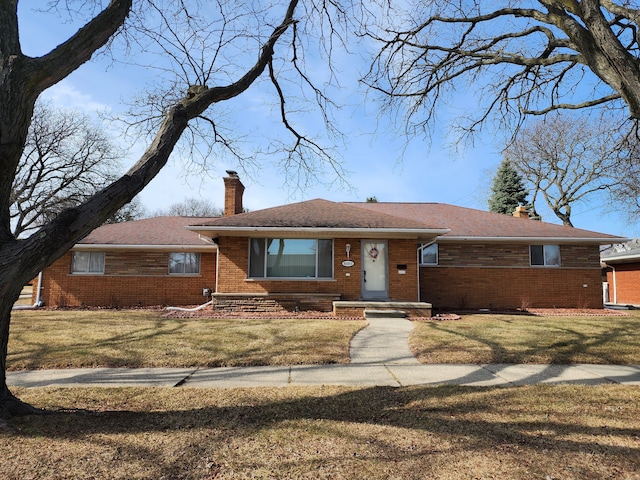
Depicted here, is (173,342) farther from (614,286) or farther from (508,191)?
(508,191)

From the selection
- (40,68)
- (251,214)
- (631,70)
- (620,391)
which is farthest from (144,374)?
(251,214)

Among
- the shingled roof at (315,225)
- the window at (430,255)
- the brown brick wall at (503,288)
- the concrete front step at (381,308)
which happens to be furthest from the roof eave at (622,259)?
the concrete front step at (381,308)

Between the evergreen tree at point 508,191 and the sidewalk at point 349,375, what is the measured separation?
28.5 m

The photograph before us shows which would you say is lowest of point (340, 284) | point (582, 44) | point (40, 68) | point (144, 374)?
point (144, 374)

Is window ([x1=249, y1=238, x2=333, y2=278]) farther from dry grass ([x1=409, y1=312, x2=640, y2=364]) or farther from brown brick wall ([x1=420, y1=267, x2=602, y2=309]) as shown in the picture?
brown brick wall ([x1=420, y1=267, x2=602, y2=309])

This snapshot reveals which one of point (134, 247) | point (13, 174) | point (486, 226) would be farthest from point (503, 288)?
point (13, 174)

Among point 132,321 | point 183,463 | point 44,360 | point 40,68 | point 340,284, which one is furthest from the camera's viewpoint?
point 340,284

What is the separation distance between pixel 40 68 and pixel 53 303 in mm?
15033

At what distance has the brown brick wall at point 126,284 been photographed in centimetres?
1570

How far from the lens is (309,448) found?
10.6 feet

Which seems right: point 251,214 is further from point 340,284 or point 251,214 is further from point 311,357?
point 311,357

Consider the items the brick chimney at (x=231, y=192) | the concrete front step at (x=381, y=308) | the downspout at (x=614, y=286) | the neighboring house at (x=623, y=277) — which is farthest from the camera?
the downspout at (x=614, y=286)

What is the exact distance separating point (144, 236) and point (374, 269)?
9.84 m

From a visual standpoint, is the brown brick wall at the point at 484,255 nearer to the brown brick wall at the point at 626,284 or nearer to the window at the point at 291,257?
the window at the point at 291,257
